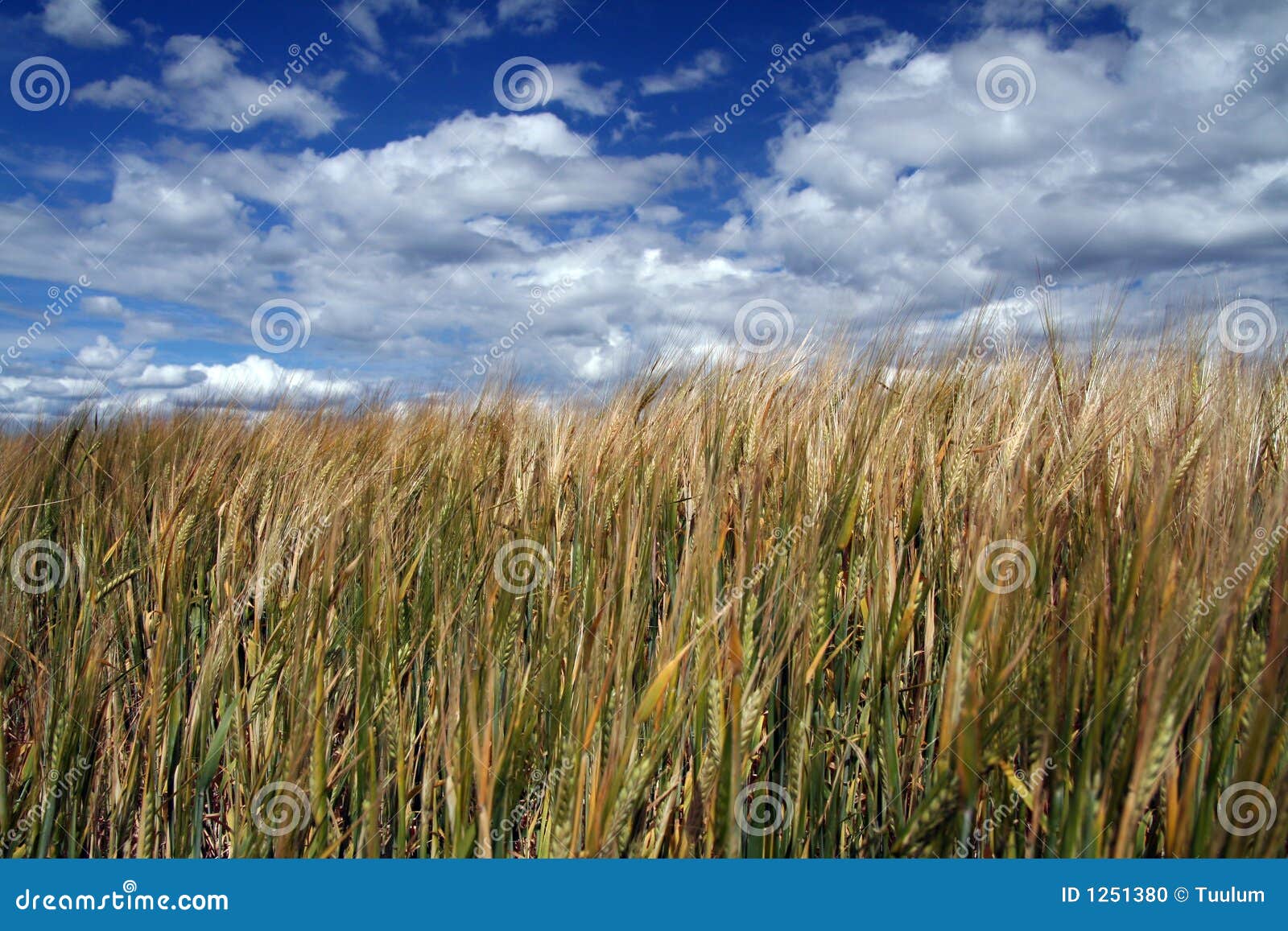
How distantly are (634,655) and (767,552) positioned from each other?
20.0 inches

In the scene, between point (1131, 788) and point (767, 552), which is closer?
point (1131, 788)

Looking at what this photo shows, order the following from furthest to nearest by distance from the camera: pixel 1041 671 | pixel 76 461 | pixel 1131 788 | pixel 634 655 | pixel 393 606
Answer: pixel 76 461 < pixel 393 606 < pixel 634 655 < pixel 1041 671 < pixel 1131 788

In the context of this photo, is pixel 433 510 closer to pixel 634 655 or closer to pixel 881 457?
pixel 634 655

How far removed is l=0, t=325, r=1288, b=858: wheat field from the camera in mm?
1011

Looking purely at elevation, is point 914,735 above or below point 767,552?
below

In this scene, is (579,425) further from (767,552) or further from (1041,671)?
(1041,671)

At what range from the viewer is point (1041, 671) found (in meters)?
1.06

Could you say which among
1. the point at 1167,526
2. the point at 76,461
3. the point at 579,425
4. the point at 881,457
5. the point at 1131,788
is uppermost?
the point at 76,461

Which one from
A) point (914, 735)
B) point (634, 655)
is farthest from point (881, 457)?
point (634, 655)

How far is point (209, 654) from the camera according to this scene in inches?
57.1

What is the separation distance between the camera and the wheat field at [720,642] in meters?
1.01

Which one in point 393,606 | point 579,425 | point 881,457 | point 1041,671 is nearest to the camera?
point 1041,671

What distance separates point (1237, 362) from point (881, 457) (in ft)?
4.03

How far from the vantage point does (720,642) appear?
120 cm
